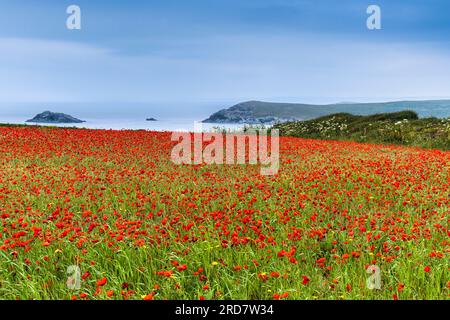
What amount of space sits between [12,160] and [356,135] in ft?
64.9

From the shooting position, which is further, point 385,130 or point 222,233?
point 385,130

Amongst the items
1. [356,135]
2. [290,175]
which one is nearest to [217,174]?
[290,175]

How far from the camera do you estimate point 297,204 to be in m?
7.68

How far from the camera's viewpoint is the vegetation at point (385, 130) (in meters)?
22.8

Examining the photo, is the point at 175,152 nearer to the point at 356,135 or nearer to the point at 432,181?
the point at 432,181

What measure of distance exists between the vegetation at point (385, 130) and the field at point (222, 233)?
11488 millimetres

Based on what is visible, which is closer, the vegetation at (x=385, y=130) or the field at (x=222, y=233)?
the field at (x=222, y=233)

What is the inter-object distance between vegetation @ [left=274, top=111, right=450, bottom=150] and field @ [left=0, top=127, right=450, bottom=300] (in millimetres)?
11488

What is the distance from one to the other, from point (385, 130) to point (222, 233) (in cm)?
2262

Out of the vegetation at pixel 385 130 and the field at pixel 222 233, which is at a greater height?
the vegetation at pixel 385 130

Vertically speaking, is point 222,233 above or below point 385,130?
below

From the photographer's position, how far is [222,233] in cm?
585

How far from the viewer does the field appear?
4.51 metres
